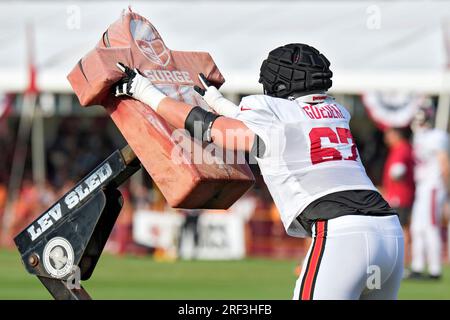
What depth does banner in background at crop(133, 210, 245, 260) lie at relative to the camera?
19.3 meters

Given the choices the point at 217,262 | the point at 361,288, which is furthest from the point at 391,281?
the point at 217,262

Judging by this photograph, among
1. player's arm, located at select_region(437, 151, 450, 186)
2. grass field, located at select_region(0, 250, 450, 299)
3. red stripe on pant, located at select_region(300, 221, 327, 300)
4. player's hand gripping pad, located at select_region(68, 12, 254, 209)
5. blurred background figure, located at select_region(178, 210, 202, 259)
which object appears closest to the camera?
red stripe on pant, located at select_region(300, 221, 327, 300)

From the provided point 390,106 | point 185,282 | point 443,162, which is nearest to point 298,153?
point 185,282

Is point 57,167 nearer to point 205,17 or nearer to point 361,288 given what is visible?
point 205,17

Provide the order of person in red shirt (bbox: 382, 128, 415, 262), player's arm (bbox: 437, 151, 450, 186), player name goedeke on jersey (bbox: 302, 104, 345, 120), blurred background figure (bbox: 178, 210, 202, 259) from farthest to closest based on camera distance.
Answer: blurred background figure (bbox: 178, 210, 202, 259) < person in red shirt (bbox: 382, 128, 415, 262) < player's arm (bbox: 437, 151, 450, 186) < player name goedeke on jersey (bbox: 302, 104, 345, 120)

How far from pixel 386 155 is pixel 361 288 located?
20287 mm

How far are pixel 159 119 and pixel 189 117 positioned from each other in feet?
0.87

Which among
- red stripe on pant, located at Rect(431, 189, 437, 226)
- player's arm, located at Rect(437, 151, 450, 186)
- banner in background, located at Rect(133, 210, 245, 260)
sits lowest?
banner in background, located at Rect(133, 210, 245, 260)

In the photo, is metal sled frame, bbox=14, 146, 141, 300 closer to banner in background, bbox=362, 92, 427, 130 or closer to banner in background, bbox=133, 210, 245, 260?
banner in background, bbox=133, 210, 245, 260

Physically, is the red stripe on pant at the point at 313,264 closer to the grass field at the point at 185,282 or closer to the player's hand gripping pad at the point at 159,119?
the player's hand gripping pad at the point at 159,119

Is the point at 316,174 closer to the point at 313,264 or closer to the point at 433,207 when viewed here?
the point at 313,264

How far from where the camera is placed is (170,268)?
634 inches

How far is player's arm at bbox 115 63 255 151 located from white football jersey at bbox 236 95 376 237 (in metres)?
0.08

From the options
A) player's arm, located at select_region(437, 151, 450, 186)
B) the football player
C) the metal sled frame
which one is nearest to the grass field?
player's arm, located at select_region(437, 151, 450, 186)
